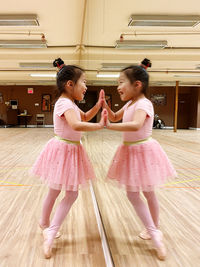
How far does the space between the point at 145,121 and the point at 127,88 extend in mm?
194

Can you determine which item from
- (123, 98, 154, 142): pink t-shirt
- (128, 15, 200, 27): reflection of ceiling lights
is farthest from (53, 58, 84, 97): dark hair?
(128, 15, 200, 27): reflection of ceiling lights

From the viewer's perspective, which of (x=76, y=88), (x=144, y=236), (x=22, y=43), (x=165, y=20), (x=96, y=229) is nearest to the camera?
(x=76, y=88)

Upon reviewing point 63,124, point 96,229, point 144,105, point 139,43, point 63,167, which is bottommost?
point 96,229

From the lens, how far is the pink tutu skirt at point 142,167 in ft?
3.89

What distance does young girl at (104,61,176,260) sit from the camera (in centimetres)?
117

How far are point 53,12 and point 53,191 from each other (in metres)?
4.20

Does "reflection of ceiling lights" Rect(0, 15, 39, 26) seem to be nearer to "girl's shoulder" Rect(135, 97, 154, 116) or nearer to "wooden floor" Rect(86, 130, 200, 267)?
"wooden floor" Rect(86, 130, 200, 267)

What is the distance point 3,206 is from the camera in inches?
78.5

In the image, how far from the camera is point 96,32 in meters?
5.27

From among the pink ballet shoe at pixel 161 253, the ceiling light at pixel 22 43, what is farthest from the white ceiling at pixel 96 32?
the pink ballet shoe at pixel 161 253

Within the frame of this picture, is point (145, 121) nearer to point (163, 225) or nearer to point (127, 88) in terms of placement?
point (127, 88)

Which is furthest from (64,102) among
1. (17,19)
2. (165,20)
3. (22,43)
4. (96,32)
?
(22,43)

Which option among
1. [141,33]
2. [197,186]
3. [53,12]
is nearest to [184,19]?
[141,33]

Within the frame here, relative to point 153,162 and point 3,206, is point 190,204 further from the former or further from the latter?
point 3,206
